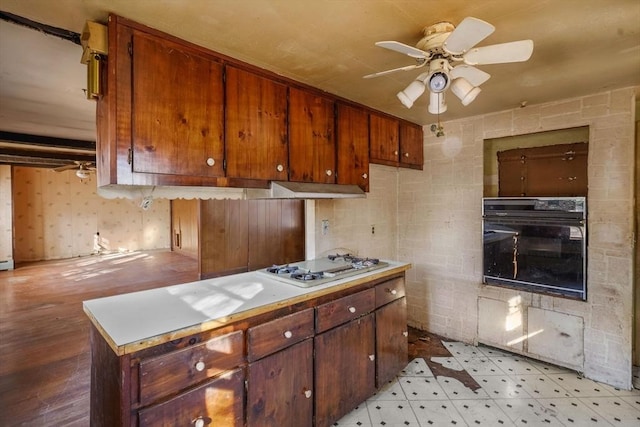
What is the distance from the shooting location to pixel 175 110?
1707mm

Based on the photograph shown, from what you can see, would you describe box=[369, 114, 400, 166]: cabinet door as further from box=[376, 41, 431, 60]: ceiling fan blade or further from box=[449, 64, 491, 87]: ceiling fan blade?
box=[376, 41, 431, 60]: ceiling fan blade

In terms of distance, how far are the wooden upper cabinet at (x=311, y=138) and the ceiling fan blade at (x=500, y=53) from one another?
1193 millimetres

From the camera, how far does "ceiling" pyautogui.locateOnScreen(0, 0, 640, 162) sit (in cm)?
142

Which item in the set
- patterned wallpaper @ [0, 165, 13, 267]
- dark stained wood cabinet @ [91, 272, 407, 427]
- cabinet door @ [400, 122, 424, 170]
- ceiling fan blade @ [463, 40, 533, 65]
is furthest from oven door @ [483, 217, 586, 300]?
patterned wallpaper @ [0, 165, 13, 267]

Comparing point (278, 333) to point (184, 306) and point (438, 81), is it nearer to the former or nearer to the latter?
point (184, 306)

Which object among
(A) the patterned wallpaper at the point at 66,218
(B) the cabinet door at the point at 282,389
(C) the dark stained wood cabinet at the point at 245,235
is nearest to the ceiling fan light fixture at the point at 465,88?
(B) the cabinet door at the point at 282,389

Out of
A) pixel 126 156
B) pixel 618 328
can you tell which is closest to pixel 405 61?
pixel 126 156

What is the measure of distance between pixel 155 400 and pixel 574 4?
8.34 ft

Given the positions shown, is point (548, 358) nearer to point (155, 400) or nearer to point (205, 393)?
point (205, 393)

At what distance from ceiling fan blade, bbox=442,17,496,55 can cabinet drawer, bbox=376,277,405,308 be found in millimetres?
1673

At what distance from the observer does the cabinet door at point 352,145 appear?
267 centimetres

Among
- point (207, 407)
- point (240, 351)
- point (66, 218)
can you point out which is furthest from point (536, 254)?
point (66, 218)

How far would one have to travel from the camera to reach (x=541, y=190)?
3.07 m

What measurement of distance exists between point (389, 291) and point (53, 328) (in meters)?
3.95
